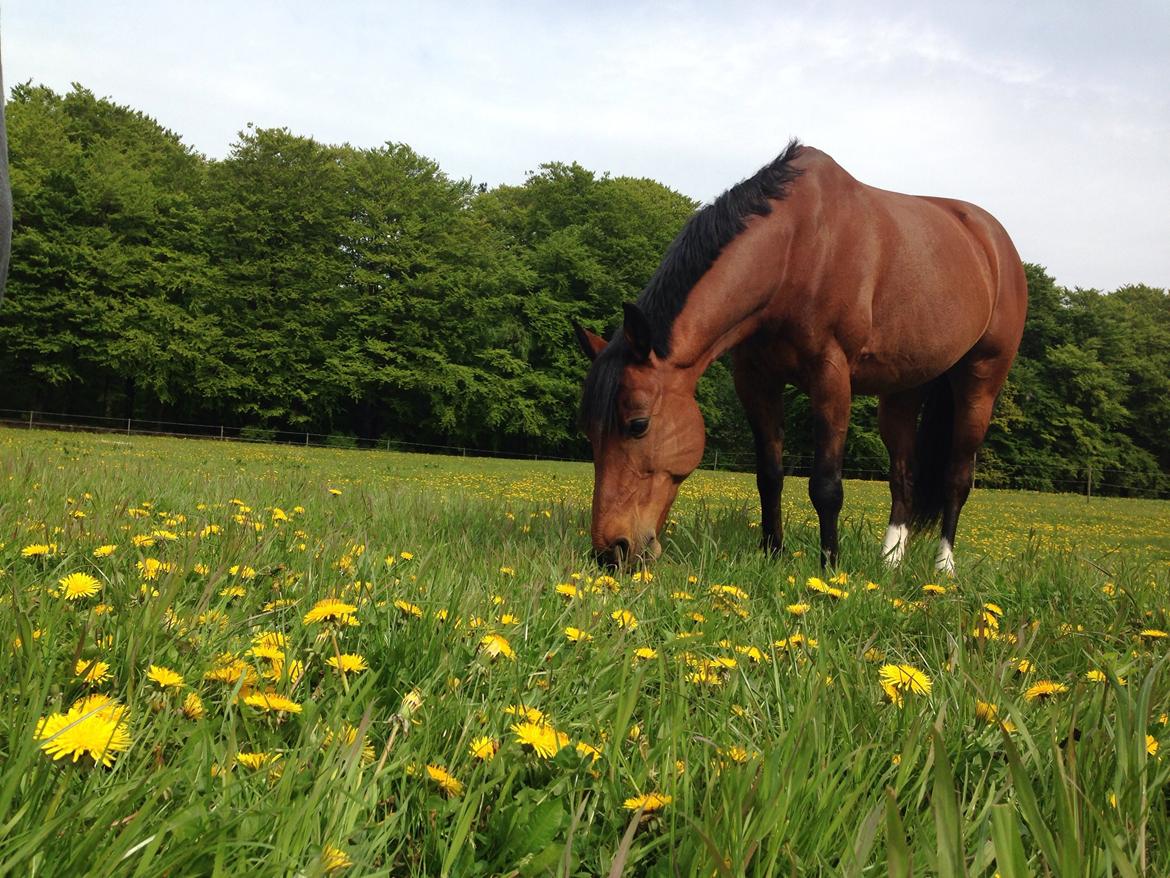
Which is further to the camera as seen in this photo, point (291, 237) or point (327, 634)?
point (291, 237)

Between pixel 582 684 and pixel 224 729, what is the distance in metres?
0.94

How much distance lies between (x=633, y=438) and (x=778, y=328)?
1.28m

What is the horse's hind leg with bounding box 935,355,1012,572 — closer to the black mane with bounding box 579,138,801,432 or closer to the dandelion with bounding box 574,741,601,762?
the black mane with bounding box 579,138,801,432

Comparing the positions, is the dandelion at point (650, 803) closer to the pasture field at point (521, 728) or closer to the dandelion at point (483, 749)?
the pasture field at point (521, 728)

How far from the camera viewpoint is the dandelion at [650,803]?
1.28 meters

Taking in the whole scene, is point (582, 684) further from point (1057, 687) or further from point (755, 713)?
point (1057, 687)

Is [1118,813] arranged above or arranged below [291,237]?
below

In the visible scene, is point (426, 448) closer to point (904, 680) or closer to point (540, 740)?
point (904, 680)

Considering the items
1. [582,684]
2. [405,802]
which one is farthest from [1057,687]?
[405,802]

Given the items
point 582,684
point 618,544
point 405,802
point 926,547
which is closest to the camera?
point 405,802

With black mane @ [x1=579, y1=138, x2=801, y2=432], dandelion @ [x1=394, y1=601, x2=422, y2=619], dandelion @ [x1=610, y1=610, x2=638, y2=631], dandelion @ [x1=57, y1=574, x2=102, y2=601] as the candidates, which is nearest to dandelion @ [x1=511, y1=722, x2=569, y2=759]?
dandelion @ [x1=394, y1=601, x2=422, y2=619]

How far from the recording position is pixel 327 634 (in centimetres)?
189

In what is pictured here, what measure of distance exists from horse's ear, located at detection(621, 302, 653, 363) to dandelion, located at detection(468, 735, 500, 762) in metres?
3.01

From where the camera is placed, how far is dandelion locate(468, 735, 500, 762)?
1452 millimetres
